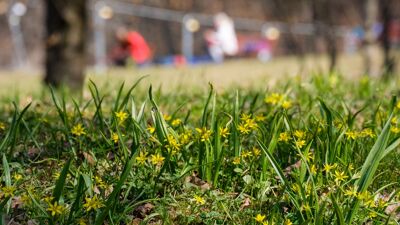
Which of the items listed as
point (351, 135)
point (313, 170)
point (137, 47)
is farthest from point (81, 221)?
point (137, 47)

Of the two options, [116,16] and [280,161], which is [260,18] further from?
[280,161]

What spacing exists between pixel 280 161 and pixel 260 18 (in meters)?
23.0

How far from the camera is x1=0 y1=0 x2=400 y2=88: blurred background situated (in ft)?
62.0

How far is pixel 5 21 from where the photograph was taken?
18.6m

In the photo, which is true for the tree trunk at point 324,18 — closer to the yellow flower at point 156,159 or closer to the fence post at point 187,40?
the fence post at point 187,40

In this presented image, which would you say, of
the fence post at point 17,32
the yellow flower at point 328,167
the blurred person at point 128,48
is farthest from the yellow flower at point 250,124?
the blurred person at point 128,48

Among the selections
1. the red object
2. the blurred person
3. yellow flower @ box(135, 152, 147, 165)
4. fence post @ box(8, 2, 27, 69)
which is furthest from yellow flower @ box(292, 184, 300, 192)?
the red object

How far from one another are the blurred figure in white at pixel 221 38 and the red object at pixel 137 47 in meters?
2.64

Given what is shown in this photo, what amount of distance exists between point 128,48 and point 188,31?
3.25 metres

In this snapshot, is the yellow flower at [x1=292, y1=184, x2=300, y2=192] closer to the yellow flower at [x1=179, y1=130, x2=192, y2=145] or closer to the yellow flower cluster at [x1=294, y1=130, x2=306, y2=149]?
the yellow flower cluster at [x1=294, y1=130, x2=306, y2=149]

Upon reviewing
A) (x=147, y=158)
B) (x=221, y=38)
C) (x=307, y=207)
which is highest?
(x=147, y=158)

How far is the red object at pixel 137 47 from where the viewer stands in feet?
66.4

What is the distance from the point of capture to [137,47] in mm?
20578

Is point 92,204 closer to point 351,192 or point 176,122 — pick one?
point 176,122
